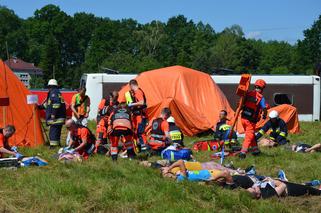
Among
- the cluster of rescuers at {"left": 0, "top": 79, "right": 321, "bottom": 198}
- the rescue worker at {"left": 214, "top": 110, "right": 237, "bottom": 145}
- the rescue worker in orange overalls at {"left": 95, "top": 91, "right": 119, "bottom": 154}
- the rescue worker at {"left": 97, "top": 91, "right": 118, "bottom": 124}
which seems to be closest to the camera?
the cluster of rescuers at {"left": 0, "top": 79, "right": 321, "bottom": 198}

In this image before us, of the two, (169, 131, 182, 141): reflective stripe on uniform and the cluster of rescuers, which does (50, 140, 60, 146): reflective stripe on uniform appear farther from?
(169, 131, 182, 141): reflective stripe on uniform

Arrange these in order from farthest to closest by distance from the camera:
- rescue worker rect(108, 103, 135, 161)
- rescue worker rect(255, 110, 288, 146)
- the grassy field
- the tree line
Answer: the tree line < rescue worker rect(255, 110, 288, 146) < rescue worker rect(108, 103, 135, 161) < the grassy field

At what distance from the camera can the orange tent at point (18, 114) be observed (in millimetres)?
12570

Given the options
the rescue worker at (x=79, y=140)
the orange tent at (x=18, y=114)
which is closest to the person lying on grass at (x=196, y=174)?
the rescue worker at (x=79, y=140)

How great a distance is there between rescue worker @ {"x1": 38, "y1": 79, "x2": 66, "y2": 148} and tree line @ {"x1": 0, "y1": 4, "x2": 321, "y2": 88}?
6004 centimetres

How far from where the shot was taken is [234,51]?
8331 cm

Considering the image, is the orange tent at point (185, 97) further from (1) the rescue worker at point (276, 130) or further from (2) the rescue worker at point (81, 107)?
(1) the rescue worker at point (276, 130)

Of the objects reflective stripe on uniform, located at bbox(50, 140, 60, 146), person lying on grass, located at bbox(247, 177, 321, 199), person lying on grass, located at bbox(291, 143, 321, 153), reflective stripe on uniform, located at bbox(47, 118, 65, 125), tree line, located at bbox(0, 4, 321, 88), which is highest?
tree line, located at bbox(0, 4, 321, 88)

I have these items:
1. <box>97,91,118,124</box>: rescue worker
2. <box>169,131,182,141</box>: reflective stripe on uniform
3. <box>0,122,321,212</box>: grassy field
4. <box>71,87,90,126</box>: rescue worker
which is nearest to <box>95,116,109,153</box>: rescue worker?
<box>97,91,118,124</box>: rescue worker

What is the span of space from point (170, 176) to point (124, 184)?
0.96 m

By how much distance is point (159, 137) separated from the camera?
11320mm

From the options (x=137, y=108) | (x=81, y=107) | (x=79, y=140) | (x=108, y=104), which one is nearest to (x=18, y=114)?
(x=81, y=107)

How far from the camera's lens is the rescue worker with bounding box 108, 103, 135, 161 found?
33.1 ft

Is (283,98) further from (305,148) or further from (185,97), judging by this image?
(305,148)
